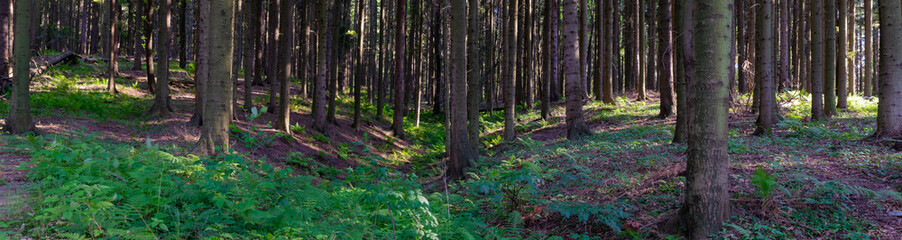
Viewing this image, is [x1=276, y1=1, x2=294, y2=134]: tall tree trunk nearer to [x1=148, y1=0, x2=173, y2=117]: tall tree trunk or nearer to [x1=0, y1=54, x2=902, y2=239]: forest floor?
[x1=0, y1=54, x2=902, y2=239]: forest floor

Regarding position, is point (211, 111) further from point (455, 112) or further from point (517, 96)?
point (517, 96)

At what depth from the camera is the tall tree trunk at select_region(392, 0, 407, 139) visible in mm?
17953

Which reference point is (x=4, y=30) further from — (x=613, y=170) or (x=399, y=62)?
(x=613, y=170)

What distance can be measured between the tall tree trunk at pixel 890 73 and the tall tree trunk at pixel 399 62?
1368 cm

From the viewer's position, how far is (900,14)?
27.7 feet

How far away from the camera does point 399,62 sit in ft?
61.1

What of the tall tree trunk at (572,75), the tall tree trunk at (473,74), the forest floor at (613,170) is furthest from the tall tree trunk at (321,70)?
the tall tree trunk at (572,75)

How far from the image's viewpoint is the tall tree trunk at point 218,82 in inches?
334

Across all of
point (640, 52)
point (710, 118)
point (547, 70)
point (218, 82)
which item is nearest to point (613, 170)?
point (710, 118)

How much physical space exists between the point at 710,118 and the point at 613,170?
3673 mm

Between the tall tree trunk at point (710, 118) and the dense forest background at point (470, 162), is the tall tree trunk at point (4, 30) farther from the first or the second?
the tall tree trunk at point (710, 118)

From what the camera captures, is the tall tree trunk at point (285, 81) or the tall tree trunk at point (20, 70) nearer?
the tall tree trunk at point (20, 70)

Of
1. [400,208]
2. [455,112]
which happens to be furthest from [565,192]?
[455,112]

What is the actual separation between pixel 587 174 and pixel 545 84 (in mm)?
12180
